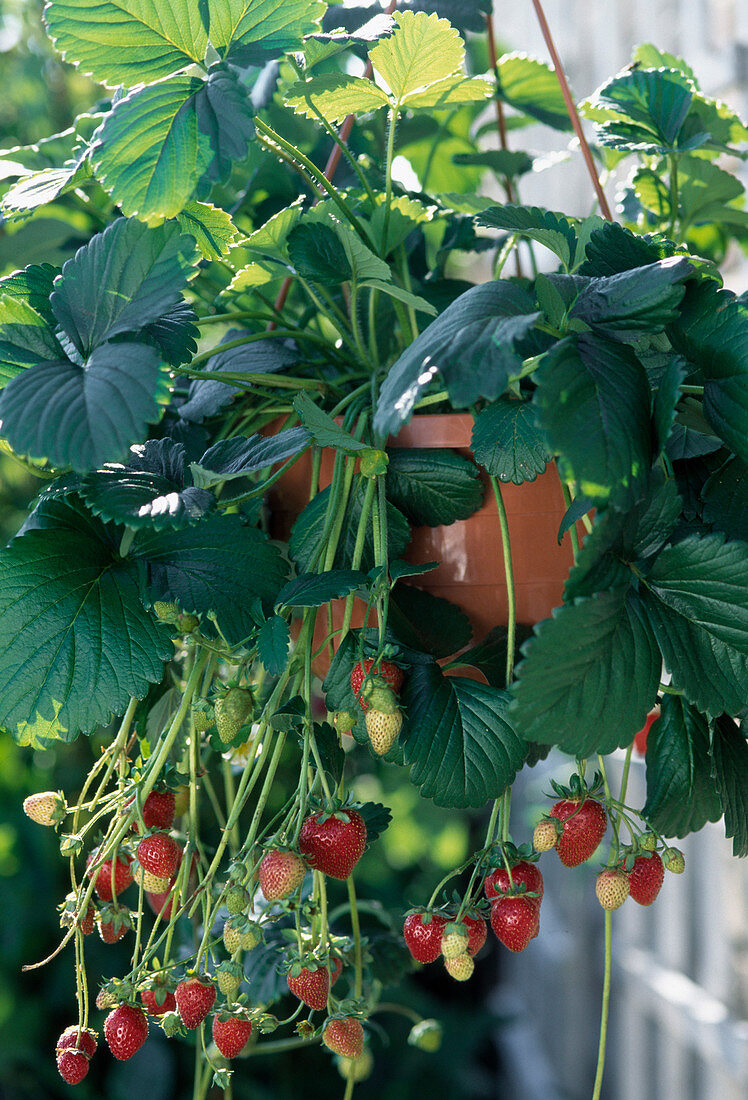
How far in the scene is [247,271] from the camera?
0.52 metres

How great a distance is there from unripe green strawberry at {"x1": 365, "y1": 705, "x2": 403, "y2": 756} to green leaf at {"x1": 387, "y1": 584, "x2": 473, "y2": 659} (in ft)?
0.34

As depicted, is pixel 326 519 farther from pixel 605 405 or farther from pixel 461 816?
pixel 461 816

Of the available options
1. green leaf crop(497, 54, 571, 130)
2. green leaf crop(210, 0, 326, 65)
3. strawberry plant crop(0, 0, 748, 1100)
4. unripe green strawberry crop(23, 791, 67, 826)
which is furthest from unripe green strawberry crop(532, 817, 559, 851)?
green leaf crop(497, 54, 571, 130)

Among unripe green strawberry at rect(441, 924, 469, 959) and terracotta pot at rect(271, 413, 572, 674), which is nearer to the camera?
unripe green strawberry at rect(441, 924, 469, 959)

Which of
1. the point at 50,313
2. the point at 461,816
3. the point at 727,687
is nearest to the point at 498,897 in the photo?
the point at 727,687

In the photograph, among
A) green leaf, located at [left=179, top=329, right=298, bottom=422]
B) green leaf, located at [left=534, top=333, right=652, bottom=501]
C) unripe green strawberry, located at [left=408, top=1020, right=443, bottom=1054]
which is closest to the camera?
green leaf, located at [left=534, top=333, right=652, bottom=501]

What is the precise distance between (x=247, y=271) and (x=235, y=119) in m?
0.15

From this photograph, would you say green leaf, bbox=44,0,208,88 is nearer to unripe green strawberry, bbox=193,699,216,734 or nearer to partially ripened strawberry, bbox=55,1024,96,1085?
unripe green strawberry, bbox=193,699,216,734

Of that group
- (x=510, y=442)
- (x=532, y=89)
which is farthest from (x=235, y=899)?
(x=532, y=89)

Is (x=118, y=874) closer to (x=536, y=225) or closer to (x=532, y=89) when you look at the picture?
(x=536, y=225)

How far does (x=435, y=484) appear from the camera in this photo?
0.48 meters

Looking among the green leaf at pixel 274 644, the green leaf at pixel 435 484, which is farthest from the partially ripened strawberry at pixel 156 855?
the green leaf at pixel 435 484

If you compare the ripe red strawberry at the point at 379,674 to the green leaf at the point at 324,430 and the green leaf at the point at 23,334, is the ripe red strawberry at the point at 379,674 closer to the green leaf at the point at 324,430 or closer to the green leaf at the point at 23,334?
the green leaf at the point at 324,430

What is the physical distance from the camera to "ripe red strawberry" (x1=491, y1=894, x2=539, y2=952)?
1.31 feet
